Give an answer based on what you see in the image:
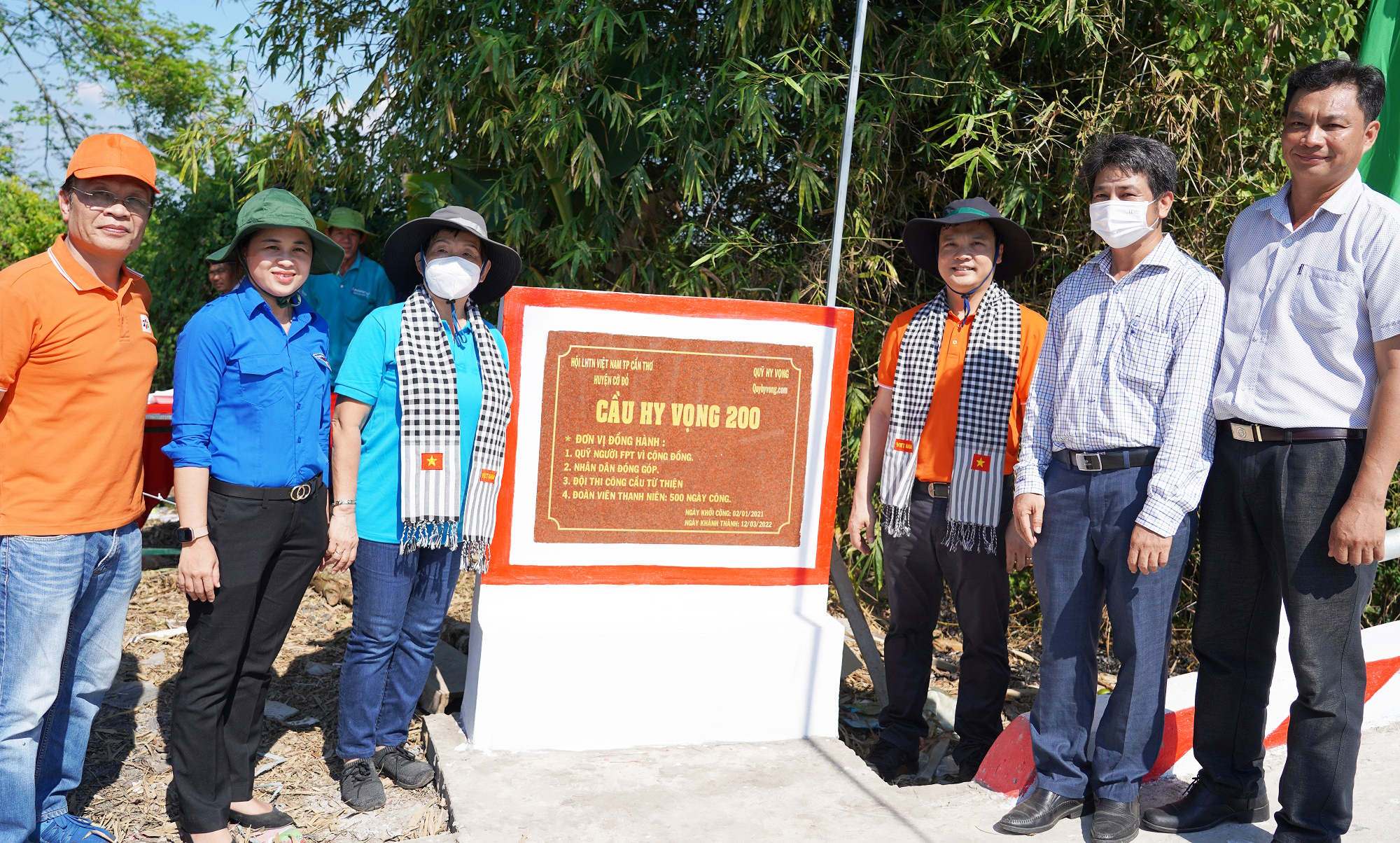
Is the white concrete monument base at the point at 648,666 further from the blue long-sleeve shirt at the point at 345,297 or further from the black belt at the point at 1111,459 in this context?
the blue long-sleeve shirt at the point at 345,297

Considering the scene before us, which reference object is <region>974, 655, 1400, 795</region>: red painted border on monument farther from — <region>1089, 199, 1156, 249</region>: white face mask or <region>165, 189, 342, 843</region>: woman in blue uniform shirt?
<region>165, 189, 342, 843</region>: woman in blue uniform shirt

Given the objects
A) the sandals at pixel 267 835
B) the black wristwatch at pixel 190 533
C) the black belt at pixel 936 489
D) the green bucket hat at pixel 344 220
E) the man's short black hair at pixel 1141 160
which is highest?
the man's short black hair at pixel 1141 160

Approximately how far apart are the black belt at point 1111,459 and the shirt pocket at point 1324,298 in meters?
0.48

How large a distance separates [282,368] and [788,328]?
162cm

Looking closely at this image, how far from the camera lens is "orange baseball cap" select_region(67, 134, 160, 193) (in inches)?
94.7

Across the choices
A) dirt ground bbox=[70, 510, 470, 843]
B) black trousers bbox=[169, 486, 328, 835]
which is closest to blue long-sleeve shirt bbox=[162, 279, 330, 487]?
black trousers bbox=[169, 486, 328, 835]

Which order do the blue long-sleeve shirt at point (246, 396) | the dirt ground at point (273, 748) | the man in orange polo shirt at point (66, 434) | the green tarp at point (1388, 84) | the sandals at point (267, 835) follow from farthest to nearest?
the green tarp at point (1388, 84) < the dirt ground at point (273, 748) < the sandals at point (267, 835) < the blue long-sleeve shirt at point (246, 396) < the man in orange polo shirt at point (66, 434)

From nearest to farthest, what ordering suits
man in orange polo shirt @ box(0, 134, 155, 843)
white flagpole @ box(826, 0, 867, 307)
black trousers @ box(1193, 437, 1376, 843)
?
man in orange polo shirt @ box(0, 134, 155, 843) → black trousers @ box(1193, 437, 1376, 843) → white flagpole @ box(826, 0, 867, 307)

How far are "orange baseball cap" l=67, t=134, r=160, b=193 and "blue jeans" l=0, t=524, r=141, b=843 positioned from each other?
863mm

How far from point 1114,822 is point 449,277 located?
2380 mm

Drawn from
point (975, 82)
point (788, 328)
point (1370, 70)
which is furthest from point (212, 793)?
point (975, 82)

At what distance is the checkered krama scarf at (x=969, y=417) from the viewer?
10.7 feet

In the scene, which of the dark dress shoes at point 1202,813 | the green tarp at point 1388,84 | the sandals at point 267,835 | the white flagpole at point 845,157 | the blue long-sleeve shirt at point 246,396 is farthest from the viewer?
the green tarp at point 1388,84

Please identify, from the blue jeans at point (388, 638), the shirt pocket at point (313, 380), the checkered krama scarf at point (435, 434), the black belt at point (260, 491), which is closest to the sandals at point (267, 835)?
the blue jeans at point (388, 638)
